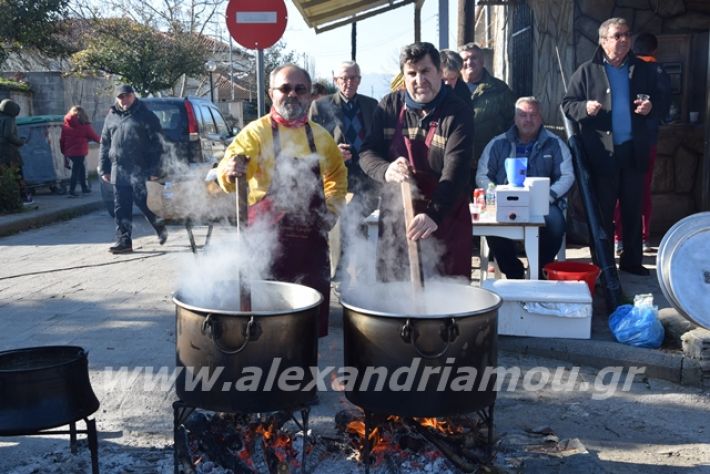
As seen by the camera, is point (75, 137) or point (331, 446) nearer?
point (331, 446)

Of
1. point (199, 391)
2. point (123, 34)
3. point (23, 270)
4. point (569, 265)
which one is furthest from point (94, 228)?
point (123, 34)

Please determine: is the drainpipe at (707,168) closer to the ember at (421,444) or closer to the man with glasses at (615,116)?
the man with glasses at (615,116)

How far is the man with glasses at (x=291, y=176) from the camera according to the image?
13.6 feet

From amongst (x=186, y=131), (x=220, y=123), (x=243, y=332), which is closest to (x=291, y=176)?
(x=243, y=332)

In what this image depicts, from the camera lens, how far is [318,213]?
428cm

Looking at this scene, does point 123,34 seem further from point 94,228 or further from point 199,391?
point 199,391

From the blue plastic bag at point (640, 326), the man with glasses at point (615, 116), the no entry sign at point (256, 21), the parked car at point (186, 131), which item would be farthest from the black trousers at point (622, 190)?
the parked car at point (186, 131)

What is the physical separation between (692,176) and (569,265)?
3.53 metres

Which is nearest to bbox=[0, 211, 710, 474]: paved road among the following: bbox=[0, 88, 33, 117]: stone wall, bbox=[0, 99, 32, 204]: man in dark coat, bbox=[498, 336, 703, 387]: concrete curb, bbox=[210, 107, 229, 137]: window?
bbox=[498, 336, 703, 387]: concrete curb

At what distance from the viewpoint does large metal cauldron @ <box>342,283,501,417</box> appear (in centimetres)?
307

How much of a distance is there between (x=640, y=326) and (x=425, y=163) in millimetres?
2158

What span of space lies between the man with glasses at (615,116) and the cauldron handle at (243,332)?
4218 millimetres

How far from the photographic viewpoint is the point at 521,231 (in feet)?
20.3

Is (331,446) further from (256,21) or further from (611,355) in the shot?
(256,21)
